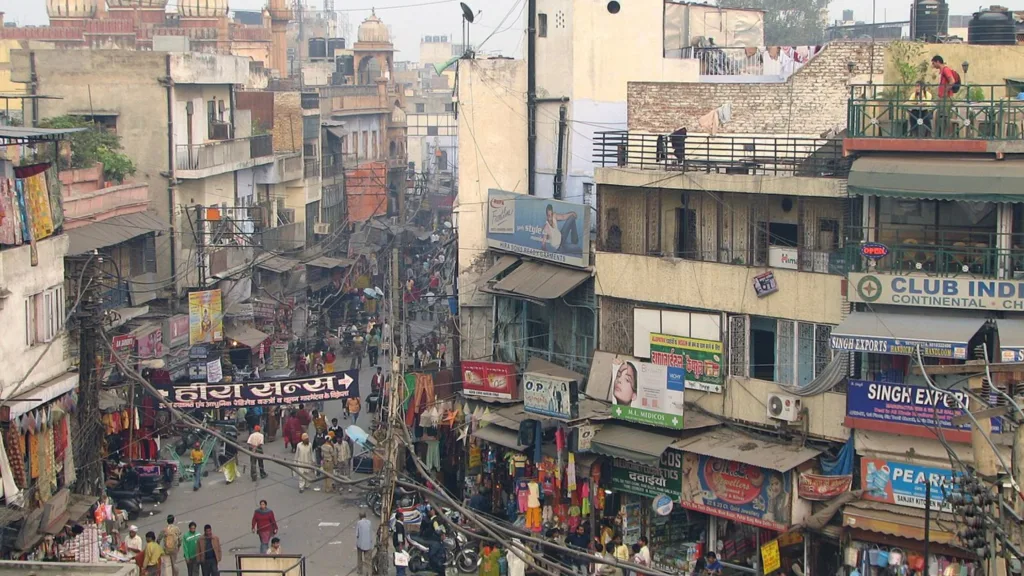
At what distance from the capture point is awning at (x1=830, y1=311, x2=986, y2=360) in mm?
20062

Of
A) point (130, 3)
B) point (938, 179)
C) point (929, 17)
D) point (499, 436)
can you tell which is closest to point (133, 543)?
point (499, 436)

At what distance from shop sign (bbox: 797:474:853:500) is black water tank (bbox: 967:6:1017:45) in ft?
29.7

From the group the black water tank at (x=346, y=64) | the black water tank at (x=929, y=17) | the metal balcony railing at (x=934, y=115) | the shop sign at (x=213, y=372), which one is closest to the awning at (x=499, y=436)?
the shop sign at (x=213, y=372)

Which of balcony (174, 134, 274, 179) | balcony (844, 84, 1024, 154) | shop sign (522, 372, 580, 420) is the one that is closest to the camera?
balcony (844, 84, 1024, 154)

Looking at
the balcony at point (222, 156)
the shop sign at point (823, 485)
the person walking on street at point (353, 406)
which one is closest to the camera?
the shop sign at point (823, 485)

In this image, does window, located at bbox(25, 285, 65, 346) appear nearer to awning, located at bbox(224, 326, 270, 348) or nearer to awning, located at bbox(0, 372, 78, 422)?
awning, located at bbox(0, 372, 78, 422)

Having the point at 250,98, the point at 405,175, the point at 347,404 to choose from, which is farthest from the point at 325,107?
the point at 347,404

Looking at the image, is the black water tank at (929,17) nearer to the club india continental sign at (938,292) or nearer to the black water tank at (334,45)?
the club india continental sign at (938,292)

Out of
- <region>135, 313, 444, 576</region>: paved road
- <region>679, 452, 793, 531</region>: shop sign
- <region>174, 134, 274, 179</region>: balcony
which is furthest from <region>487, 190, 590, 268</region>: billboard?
<region>174, 134, 274, 179</region>: balcony

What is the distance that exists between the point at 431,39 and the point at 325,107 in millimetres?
126743

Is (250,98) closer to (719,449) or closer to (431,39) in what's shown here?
(719,449)

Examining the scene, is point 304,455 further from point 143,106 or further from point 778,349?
point 143,106

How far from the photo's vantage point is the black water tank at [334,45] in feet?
292

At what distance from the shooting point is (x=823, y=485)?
21.3 metres
